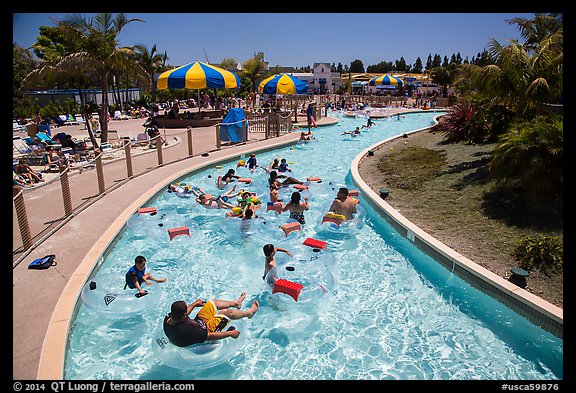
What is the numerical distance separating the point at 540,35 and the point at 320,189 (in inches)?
605

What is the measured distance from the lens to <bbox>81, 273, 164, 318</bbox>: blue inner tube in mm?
5953

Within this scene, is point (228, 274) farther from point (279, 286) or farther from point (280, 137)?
point (280, 137)

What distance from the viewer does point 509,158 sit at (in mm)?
8352

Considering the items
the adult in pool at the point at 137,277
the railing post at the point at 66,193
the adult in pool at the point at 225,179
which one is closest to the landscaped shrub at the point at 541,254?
the adult in pool at the point at 137,277

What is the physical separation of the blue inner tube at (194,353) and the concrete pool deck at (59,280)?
1159 mm

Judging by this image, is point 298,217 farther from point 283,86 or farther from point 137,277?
point 283,86

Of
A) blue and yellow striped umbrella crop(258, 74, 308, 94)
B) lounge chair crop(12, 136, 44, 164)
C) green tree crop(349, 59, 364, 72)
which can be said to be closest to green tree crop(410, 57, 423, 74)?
green tree crop(349, 59, 364, 72)

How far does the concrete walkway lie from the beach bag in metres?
0.09

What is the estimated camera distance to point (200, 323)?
5.28 metres

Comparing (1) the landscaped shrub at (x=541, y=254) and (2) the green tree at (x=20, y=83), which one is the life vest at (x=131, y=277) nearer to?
(1) the landscaped shrub at (x=541, y=254)

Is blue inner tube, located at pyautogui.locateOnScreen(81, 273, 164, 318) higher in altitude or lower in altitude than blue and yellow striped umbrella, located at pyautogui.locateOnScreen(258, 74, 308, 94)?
lower

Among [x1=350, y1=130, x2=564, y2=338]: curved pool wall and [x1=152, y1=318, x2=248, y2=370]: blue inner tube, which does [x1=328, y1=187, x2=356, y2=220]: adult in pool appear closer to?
[x1=350, y1=130, x2=564, y2=338]: curved pool wall

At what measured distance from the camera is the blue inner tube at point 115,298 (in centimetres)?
595
